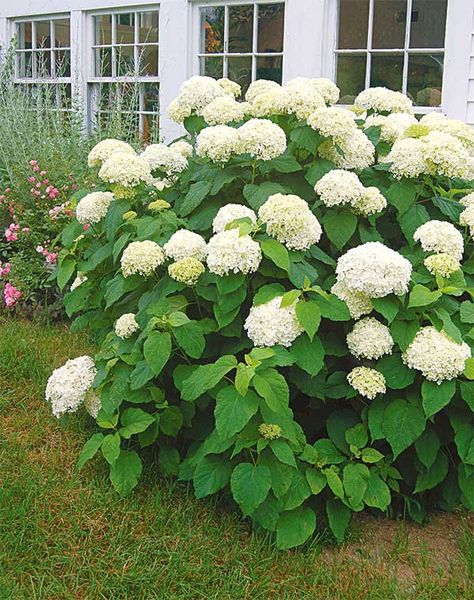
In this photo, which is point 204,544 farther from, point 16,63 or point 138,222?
point 16,63

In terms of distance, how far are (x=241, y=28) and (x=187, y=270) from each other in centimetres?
520

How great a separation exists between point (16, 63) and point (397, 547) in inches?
338

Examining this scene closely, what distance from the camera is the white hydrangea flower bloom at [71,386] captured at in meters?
3.05

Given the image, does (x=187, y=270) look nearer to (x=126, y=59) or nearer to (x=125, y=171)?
(x=125, y=171)

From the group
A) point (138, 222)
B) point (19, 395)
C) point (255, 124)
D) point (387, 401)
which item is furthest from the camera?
point (19, 395)

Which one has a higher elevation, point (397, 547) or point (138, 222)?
point (138, 222)

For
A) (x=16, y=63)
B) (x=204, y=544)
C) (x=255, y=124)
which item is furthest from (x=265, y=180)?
(x=16, y=63)

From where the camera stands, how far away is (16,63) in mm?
9750

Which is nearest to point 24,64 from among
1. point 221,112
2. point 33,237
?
point 33,237

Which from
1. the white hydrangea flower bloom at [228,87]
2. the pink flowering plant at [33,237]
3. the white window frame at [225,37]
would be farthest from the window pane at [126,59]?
the white hydrangea flower bloom at [228,87]

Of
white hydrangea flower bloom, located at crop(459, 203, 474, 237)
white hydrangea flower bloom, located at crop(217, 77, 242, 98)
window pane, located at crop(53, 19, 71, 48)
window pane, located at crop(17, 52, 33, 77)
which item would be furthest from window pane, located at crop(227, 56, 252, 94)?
white hydrangea flower bloom, located at crop(459, 203, 474, 237)

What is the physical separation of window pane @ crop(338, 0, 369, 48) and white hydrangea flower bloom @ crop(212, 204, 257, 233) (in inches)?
160

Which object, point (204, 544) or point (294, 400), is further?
point (294, 400)

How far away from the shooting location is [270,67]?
7105 mm
